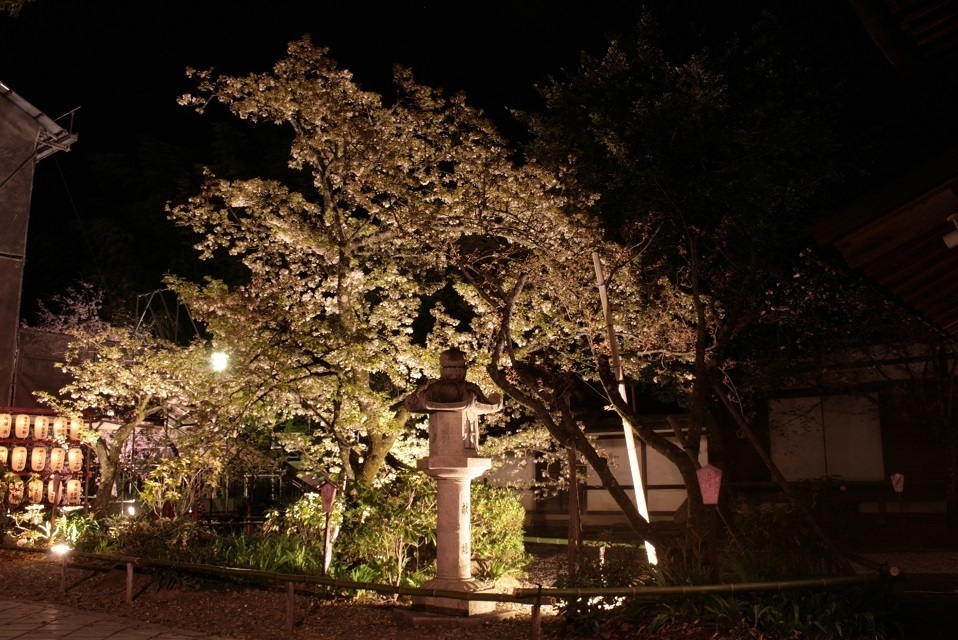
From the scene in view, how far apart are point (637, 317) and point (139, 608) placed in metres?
8.54

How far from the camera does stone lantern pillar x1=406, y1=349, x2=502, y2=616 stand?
9.70 metres

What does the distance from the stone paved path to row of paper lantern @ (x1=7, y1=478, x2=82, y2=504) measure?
599 cm

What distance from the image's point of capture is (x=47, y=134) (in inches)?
833

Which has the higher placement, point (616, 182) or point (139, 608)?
point (616, 182)

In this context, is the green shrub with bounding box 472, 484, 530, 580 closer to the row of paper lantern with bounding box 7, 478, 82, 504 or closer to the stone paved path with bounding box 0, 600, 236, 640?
the stone paved path with bounding box 0, 600, 236, 640

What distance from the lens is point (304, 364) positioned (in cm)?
1301

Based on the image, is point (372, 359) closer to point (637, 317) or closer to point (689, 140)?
point (637, 317)

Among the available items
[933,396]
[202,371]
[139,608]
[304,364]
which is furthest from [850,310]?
[139,608]

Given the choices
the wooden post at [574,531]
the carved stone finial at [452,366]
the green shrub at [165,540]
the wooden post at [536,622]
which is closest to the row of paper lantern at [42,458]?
the green shrub at [165,540]

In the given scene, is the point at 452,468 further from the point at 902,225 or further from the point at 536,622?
the point at 902,225

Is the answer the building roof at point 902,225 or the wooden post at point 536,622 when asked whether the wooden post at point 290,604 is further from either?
the building roof at point 902,225

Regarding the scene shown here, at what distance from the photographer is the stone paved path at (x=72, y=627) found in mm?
8609

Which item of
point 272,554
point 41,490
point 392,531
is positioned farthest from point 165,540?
point 41,490

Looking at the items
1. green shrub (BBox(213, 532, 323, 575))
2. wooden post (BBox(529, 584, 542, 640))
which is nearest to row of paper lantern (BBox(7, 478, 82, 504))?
green shrub (BBox(213, 532, 323, 575))
